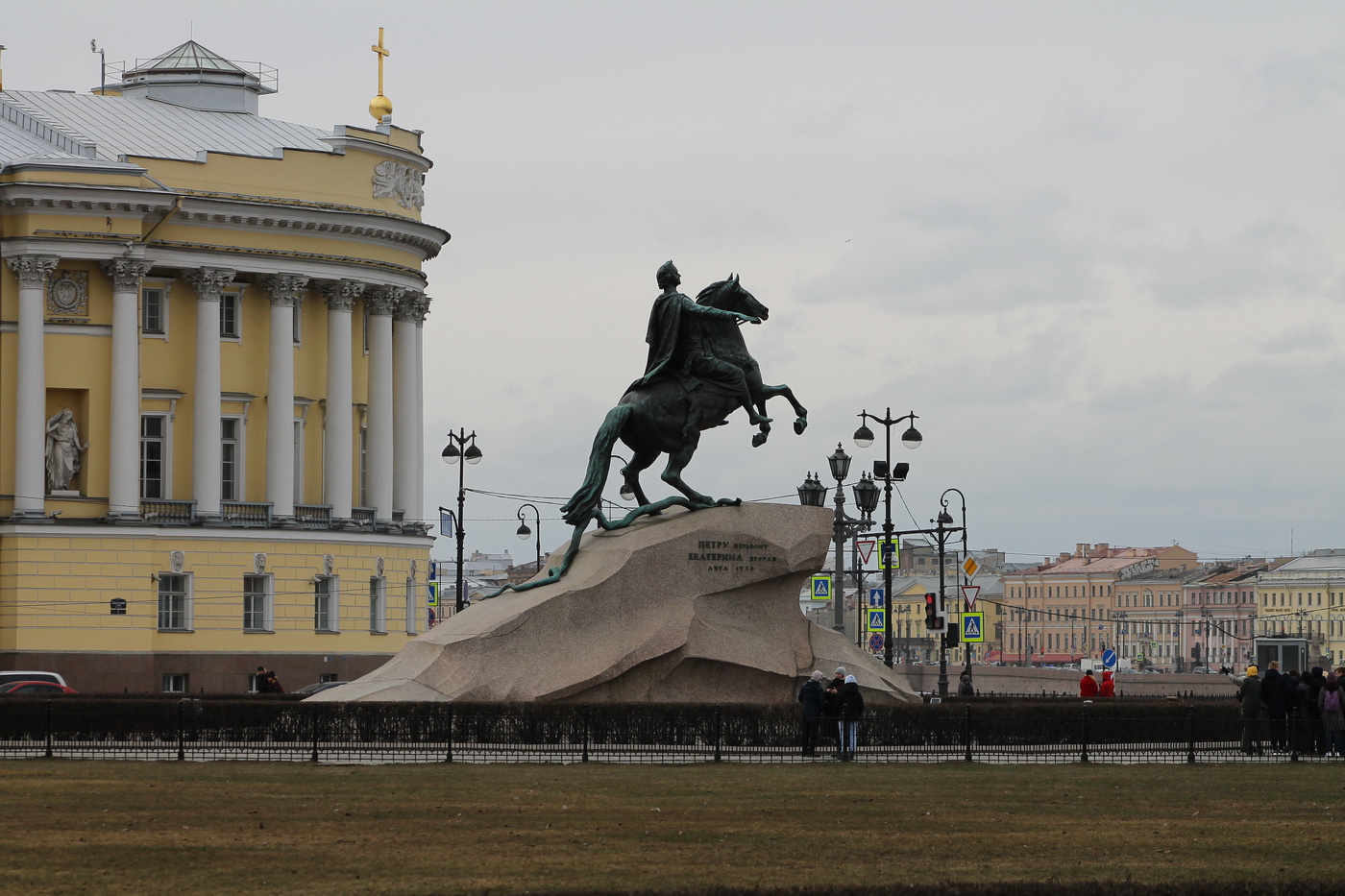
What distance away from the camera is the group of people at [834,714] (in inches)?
1135

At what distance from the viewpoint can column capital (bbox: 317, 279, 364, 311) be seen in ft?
231

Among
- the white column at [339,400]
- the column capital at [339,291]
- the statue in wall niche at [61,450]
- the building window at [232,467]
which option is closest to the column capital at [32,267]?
the statue in wall niche at [61,450]

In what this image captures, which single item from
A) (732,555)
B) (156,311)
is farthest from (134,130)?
(732,555)

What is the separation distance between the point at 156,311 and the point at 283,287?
155 inches

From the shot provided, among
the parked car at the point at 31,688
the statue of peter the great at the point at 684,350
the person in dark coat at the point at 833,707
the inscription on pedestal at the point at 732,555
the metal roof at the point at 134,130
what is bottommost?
the parked car at the point at 31,688

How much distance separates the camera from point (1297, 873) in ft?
51.4

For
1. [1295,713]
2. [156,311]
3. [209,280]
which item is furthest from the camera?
[156,311]

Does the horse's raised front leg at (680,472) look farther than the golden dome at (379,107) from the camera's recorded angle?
No

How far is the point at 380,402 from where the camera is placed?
7306 cm

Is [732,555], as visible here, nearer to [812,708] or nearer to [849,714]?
[812,708]

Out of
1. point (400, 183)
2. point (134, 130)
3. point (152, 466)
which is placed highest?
point (134, 130)

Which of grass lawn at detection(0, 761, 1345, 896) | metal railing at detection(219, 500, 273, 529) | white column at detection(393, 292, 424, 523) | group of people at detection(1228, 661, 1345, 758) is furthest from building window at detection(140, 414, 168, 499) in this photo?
Answer: grass lawn at detection(0, 761, 1345, 896)

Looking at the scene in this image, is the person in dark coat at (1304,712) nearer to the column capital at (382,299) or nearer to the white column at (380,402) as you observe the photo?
the column capital at (382,299)

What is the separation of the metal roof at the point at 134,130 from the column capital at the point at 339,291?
13.9 ft
